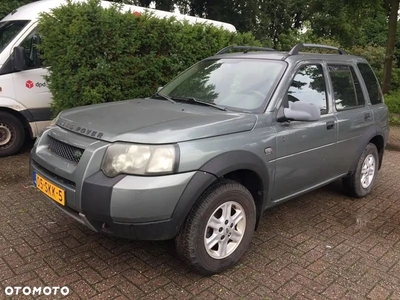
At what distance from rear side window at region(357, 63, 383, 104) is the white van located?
12.6ft

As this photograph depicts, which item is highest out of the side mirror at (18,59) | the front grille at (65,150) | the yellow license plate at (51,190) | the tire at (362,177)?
the side mirror at (18,59)

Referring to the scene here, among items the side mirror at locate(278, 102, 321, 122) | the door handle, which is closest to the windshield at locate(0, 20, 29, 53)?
the side mirror at locate(278, 102, 321, 122)

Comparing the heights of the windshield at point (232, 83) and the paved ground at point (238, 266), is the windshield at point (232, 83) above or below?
above

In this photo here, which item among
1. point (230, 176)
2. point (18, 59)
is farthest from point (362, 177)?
point (18, 59)

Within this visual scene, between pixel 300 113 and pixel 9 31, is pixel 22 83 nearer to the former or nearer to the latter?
pixel 9 31

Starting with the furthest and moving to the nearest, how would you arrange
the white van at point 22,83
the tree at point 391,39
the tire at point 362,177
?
the tree at point 391,39 → the white van at point 22,83 → the tire at point 362,177

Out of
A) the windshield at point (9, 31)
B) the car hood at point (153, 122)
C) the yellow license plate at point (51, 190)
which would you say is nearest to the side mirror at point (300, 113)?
the car hood at point (153, 122)

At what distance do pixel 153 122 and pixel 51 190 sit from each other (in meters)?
0.98

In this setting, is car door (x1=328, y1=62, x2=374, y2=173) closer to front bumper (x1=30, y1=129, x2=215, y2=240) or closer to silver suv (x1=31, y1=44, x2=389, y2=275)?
silver suv (x1=31, y1=44, x2=389, y2=275)

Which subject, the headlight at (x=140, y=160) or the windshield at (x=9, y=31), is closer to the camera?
the headlight at (x=140, y=160)

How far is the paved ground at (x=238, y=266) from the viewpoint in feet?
9.43

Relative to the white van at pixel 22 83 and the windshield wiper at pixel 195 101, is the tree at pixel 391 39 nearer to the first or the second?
the white van at pixel 22 83

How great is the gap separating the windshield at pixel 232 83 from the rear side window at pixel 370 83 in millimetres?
1658

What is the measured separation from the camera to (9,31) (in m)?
6.48
